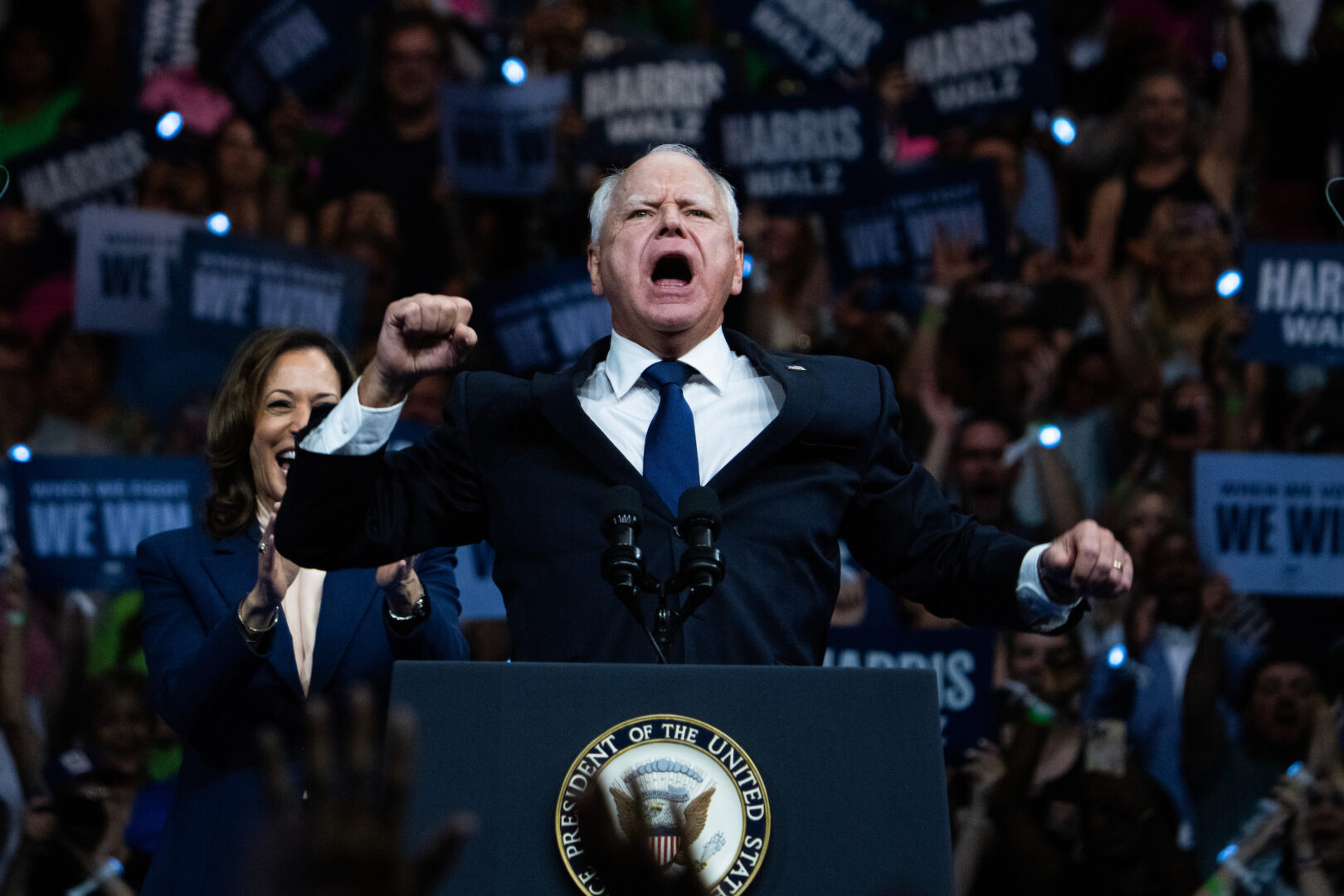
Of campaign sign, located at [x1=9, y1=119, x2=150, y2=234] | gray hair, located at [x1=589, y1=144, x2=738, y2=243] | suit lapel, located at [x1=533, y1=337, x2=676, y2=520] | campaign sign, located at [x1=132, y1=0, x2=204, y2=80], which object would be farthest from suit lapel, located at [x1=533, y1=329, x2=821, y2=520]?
campaign sign, located at [x1=132, y1=0, x2=204, y2=80]

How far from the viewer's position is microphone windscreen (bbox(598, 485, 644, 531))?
1869mm

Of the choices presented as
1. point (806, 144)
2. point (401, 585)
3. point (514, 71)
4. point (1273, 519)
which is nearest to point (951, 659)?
point (1273, 519)

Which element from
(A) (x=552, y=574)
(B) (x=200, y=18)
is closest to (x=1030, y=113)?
(B) (x=200, y=18)

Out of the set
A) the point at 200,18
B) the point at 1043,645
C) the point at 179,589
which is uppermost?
the point at 200,18

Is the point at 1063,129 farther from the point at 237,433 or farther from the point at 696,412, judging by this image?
the point at 696,412

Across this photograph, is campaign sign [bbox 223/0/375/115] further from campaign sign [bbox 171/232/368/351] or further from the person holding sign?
the person holding sign

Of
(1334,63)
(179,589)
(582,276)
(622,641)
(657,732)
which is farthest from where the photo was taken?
(1334,63)

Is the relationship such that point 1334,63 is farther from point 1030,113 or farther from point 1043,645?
point 1043,645

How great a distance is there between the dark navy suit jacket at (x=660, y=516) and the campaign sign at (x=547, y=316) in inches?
110

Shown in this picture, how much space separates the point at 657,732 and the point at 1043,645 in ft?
11.1

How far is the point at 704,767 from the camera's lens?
5.32ft

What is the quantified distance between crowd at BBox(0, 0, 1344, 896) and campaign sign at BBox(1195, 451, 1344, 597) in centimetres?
15

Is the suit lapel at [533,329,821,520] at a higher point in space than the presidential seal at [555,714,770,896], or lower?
higher

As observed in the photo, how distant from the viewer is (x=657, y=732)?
1622 millimetres
